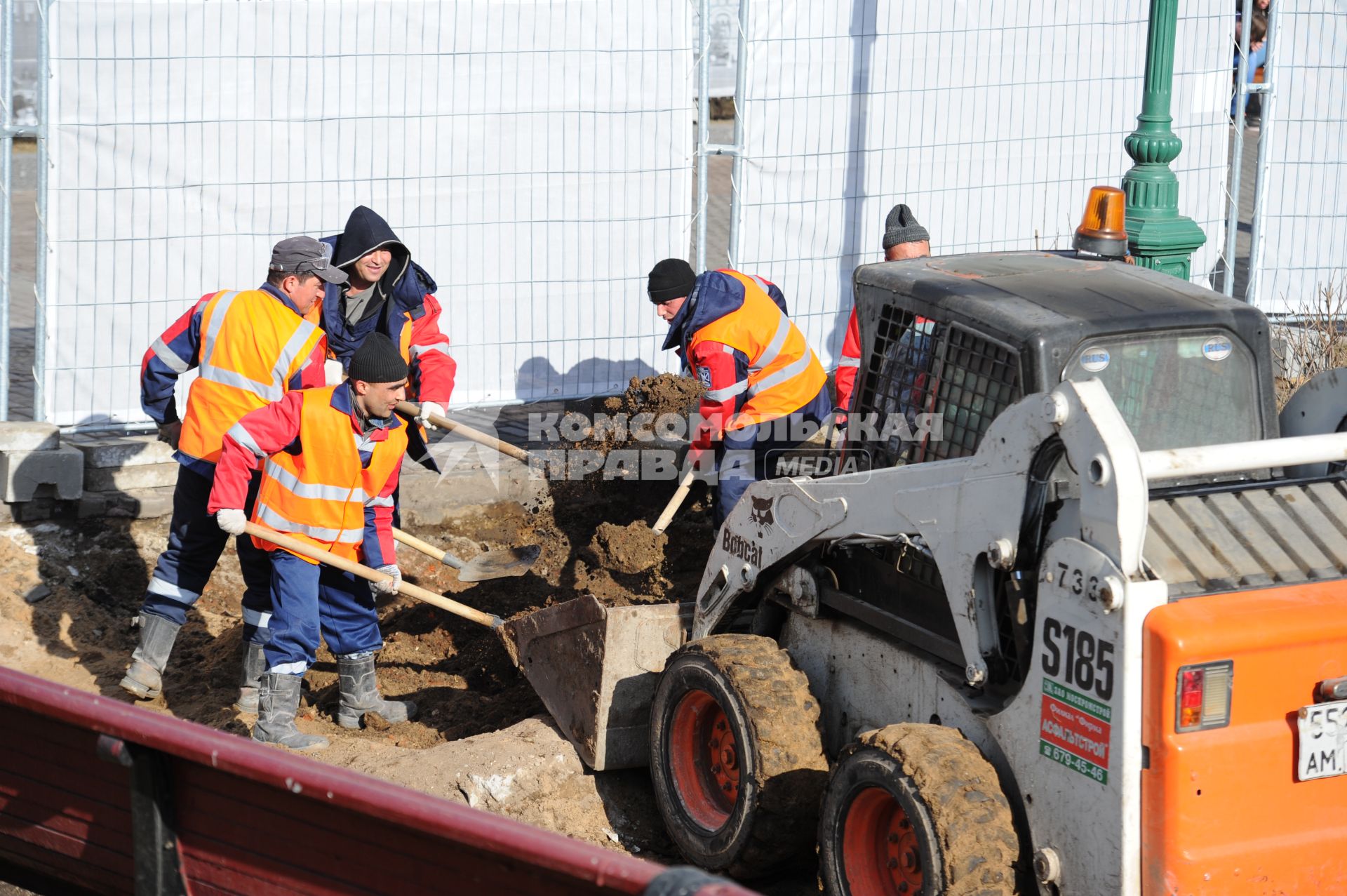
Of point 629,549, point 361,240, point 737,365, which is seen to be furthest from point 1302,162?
point 361,240

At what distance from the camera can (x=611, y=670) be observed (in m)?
5.28

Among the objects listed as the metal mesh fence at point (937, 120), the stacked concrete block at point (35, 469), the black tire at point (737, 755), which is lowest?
the black tire at point (737, 755)

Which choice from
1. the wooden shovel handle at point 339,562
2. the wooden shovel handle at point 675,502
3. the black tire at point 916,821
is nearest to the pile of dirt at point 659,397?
the wooden shovel handle at point 675,502

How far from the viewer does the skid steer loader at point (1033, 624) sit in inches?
133

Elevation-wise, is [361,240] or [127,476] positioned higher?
[361,240]

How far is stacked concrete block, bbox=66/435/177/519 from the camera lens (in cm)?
729

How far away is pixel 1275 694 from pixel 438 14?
231 inches

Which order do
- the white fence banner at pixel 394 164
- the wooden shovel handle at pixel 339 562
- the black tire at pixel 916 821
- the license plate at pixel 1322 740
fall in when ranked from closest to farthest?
the license plate at pixel 1322 740 < the black tire at pixel 916 821 < the wooden shovel handle at pixel 339 562 < the white fence banner at pixel 394 164

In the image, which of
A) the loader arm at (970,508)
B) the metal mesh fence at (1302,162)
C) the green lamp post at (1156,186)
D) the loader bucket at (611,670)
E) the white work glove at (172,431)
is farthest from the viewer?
the metal mesh fence at (1302,162)

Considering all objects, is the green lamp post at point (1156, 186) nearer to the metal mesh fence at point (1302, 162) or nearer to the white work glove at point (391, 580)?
the metal mesh fence at point (1302, 162)

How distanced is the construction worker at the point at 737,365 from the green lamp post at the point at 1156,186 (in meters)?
2.38

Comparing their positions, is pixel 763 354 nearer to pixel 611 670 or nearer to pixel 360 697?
pixel 611 670

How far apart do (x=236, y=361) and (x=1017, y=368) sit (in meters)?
3.50

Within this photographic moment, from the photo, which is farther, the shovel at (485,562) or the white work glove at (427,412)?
the white work glove at (427,412)
